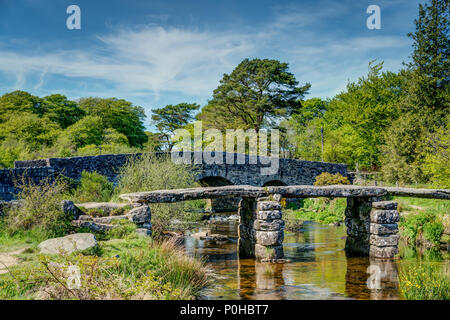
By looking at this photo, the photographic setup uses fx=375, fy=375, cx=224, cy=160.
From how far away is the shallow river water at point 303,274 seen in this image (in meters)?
7.73

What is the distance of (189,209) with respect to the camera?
14719 mm

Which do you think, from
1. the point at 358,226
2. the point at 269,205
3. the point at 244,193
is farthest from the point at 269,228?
the point at 358,226

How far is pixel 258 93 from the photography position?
36469mm

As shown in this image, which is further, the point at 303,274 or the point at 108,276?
the point at 303,274

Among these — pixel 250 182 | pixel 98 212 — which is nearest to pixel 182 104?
pixel 250 182

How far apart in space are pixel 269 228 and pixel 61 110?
34814 mm

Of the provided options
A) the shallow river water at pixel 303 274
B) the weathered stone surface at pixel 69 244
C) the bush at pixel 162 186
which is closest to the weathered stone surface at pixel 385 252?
the shallow river water at pixel 303 274

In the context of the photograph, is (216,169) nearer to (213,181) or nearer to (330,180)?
(213,181)

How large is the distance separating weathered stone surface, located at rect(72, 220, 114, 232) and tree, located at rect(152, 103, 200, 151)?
42.4m

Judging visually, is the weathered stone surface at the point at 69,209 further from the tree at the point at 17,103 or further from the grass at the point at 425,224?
the tree at the point at 17,103

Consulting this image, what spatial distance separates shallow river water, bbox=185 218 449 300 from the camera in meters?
7.73

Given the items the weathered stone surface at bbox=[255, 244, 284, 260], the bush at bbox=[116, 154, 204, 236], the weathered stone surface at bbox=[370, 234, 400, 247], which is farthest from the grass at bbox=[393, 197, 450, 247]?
the bush at bbox=[116, 154, 204, 236]
